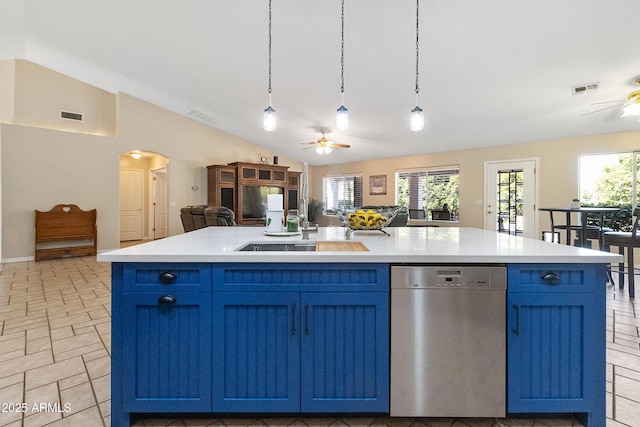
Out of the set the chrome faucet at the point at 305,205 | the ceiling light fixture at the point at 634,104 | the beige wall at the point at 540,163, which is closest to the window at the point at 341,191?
the beige wall at the point at 540,163

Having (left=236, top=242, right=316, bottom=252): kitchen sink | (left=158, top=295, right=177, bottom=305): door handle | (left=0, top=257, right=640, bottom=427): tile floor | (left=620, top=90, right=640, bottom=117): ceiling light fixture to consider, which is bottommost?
(left=0, top=257, right=640, bottom=427): tile floor

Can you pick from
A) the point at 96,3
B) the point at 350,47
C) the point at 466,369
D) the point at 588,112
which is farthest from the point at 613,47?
the point at 96,3

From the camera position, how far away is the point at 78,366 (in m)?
2.01

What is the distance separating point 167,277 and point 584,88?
15.9 ft

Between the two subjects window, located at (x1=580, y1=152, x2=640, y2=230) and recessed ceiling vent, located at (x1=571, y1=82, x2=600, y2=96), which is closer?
recessed ceiling vent, located at (x1=571, y1=82, x2=600, y2=96)

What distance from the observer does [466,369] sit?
140 cm

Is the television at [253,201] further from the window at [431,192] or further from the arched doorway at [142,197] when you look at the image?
the window at [431,192]

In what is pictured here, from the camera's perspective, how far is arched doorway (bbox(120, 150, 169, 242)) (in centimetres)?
828

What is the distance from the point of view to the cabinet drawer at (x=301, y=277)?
140 cm

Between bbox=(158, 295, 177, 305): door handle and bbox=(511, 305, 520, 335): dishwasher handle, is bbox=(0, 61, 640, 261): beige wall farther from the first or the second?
bbox=(158, 295, 177, 305): door handle

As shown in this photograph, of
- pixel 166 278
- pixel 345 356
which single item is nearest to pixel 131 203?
pixel 166 278

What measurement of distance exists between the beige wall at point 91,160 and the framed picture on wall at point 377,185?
355cm

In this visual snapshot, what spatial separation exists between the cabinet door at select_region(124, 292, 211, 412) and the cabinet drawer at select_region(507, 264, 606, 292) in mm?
1373

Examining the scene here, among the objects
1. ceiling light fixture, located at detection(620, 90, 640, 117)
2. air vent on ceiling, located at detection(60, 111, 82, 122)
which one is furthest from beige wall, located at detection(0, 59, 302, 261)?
ceiling light fixture, located at detection(620, 90, 640, 117)
